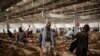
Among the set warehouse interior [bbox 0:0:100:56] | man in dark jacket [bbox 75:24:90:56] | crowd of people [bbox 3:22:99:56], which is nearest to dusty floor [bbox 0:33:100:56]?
warehouse interior [bbox 0:0:100:56]

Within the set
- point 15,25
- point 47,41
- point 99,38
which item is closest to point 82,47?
point 47,41

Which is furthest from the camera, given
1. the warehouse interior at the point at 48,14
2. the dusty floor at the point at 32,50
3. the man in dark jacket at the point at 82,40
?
the warehouse interior at the point at 48,14

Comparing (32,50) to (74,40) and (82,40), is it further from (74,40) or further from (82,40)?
(82,40)

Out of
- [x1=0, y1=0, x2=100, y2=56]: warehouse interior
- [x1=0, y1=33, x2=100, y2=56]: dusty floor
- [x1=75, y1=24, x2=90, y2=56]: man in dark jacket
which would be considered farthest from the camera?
[x1=0, y1=0, x2=100, y2=56]: warehouse interior

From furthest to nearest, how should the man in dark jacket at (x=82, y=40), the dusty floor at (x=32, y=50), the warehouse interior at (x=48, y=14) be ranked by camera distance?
the warehouse interior at (x=48, y=14) < the dusty floor at (x=32, y=50) < the man in dark jacket at (x=82, y=40)

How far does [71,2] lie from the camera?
11102 millimetres

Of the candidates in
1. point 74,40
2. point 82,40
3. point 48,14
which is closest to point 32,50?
point 48,14

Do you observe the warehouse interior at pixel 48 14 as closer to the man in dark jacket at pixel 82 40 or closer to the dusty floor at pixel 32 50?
the dusty floor at pixel 32 50

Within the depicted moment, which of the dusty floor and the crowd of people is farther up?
the crowd of people

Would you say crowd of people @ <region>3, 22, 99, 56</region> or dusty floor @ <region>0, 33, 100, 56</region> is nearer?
crowd of people @ <region>3, 22, 99, 56</region>

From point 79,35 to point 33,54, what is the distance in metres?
4.46

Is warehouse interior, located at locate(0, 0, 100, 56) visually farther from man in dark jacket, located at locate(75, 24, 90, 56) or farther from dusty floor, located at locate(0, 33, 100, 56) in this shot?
man in dark jacket, located at locate(75, 24, 90, 56)

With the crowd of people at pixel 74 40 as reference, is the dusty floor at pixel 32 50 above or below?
below

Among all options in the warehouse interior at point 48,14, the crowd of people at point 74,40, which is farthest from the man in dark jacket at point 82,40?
the warehouse interior at point 48,14
